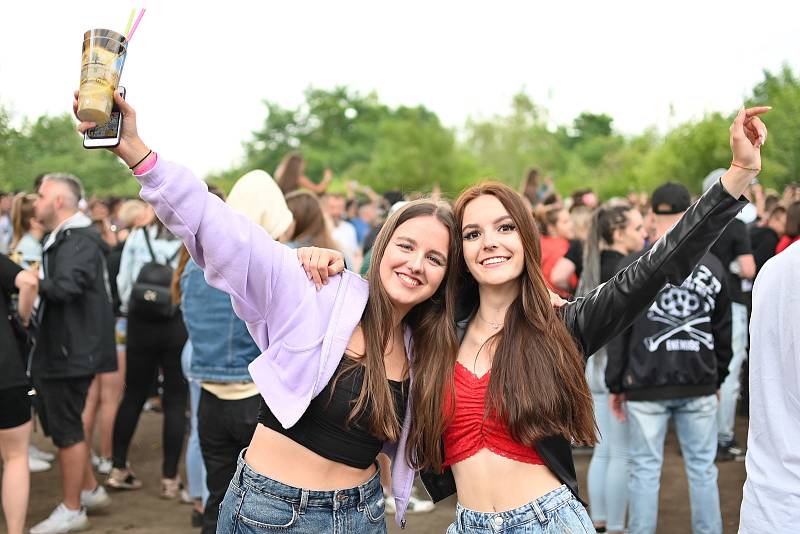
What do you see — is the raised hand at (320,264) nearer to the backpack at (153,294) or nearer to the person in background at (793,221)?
the backpack at (153,294)

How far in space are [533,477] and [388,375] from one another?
1.81ft

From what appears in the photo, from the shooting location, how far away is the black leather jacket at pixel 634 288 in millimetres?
2371

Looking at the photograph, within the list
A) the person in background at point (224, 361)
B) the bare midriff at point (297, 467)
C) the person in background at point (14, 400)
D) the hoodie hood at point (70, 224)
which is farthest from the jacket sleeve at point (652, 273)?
the hoodie hood at point (70, 224)

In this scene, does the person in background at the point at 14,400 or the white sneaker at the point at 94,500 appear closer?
the person in background at the point at 14,400

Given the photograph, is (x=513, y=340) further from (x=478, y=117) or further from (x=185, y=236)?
(x=478, y=117)

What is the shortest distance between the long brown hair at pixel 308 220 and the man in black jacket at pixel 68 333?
169 cm

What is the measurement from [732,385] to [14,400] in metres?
5.53

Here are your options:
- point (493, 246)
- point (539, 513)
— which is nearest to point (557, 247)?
point (493, 246)

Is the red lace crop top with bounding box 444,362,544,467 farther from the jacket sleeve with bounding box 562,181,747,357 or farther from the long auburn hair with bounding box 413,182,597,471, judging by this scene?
the jacket sleeve with bounding box 562,181,747,357

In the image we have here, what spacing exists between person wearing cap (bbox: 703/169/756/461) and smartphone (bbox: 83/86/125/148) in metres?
5.64

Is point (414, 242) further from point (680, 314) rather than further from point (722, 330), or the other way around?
point (722, 330)

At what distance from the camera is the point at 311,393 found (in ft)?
8.15

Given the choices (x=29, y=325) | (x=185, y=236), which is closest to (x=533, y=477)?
(x=185, y=236)

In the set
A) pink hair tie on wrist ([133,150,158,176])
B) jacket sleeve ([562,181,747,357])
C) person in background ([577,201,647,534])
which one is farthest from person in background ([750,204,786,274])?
pink hair tie on wrist ([133,150,158,176])
